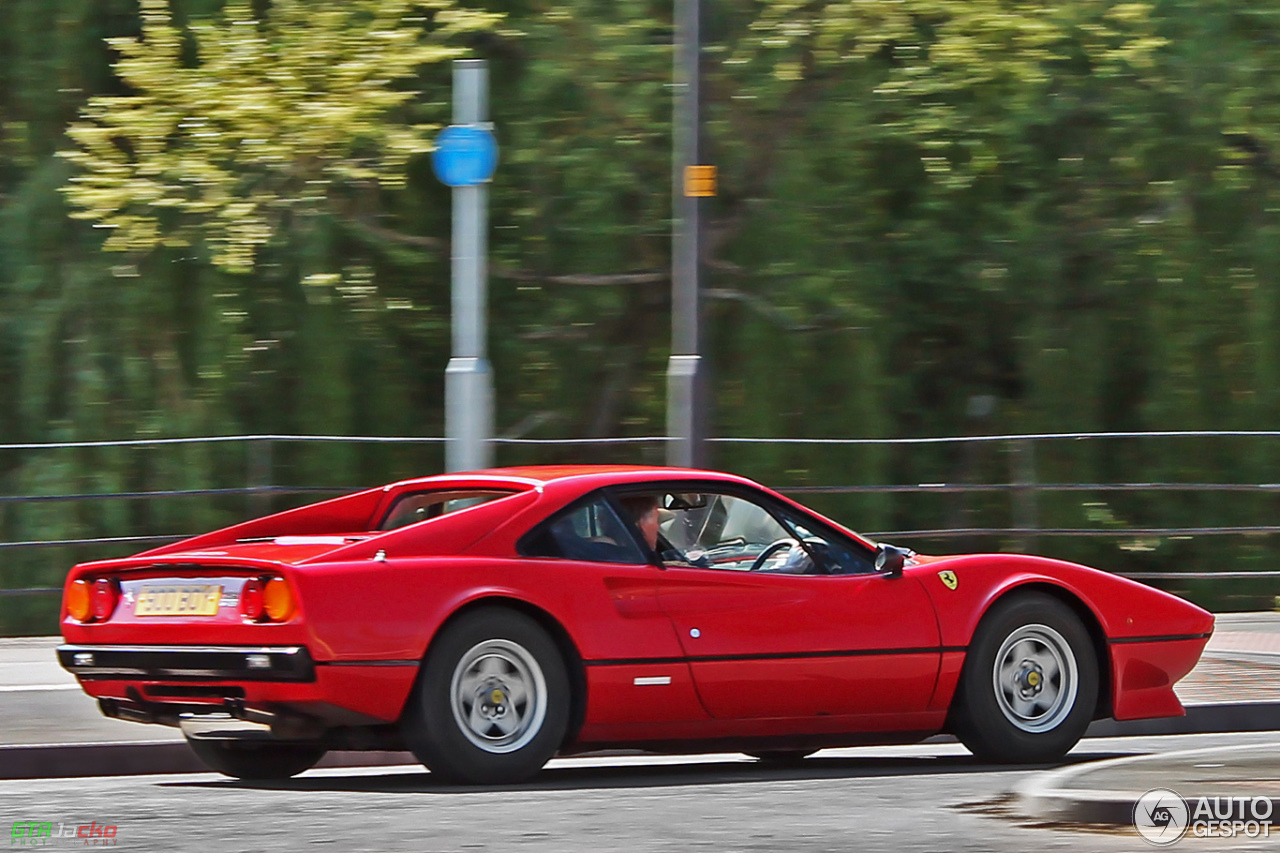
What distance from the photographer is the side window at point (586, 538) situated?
838 centimetres

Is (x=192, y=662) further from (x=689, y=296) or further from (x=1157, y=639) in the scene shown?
(x=689, y=296)

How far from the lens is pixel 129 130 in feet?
51.3

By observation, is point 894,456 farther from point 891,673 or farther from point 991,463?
point 891,673

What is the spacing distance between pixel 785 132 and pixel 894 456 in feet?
8.51

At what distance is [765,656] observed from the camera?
8602mm

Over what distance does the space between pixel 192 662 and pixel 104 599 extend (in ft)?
1.97

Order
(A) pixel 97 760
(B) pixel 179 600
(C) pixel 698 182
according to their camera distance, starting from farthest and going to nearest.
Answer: (C) pixel 698 182, (A) pixel 97 760, (B) pixel 179 600

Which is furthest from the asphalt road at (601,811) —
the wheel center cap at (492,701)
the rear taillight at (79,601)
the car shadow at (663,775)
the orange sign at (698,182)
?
the orange sign at (698,182)

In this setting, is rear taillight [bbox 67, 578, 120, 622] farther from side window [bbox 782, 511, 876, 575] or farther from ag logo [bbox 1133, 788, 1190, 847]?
ag logo [bbox 1133, 788, 1190, 847]

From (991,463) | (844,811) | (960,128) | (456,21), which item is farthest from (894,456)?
(844,811)

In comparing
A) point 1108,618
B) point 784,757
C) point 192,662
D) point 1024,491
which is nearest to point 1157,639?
point 1108,618

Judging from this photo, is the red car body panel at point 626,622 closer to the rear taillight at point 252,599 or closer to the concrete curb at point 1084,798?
the rear taillight at point 252,599

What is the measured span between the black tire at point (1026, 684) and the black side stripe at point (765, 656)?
0.57 ft

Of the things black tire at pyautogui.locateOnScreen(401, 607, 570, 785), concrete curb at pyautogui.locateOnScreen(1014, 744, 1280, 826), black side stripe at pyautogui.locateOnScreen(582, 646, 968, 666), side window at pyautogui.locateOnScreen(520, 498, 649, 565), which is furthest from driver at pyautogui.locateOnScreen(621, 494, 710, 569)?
concrete curb at pyautogui.locateOnScreen(1014, 744, 1280, 826)
